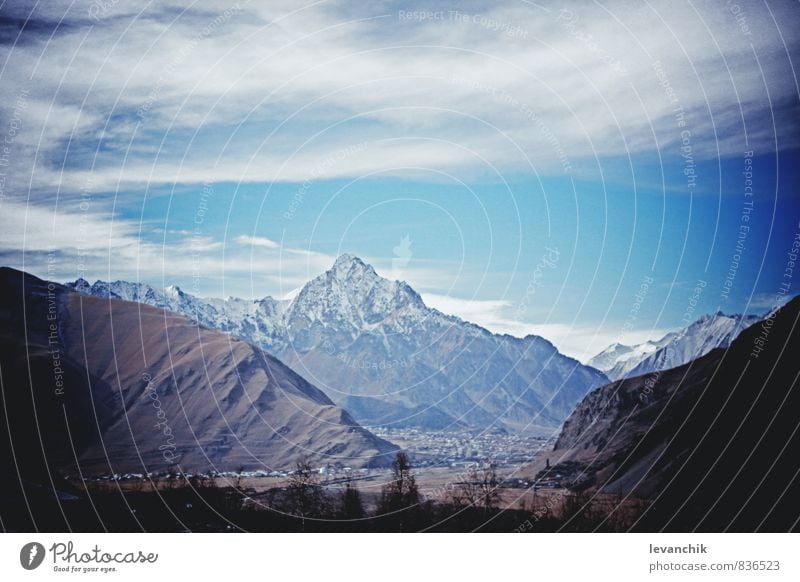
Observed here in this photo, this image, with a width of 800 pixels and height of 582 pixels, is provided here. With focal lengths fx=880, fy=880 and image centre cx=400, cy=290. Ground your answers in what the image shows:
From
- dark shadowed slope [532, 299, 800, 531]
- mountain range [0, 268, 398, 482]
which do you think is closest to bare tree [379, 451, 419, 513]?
mountain range [0, 268, 398, 482]

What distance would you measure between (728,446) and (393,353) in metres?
31.8

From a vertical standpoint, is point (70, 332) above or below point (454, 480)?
above

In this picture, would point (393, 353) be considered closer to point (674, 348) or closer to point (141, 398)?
point (674, 348)

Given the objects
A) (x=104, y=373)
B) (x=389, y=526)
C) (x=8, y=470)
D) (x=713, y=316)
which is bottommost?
(x=389, y=526)

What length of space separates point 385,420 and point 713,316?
71.8ft

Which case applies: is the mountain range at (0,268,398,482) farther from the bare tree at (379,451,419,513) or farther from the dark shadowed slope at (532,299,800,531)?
the dark shadowed slope at (532,299,800,531)

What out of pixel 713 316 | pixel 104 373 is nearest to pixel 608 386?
pixel 713 316

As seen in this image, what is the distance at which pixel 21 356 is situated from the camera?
32.1m

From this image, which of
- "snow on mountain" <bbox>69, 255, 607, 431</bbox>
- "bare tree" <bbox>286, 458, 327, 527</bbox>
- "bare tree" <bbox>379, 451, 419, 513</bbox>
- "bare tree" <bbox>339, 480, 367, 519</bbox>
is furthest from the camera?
"snow on mountain" <bbox>69, 255, 607, 431</bbox>

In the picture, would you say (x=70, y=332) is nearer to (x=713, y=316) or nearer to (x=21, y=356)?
(x=21, y=356)
